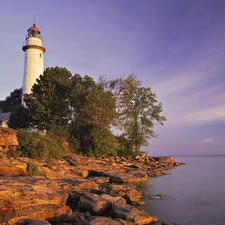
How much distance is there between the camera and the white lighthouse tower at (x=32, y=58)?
31453 millimetres

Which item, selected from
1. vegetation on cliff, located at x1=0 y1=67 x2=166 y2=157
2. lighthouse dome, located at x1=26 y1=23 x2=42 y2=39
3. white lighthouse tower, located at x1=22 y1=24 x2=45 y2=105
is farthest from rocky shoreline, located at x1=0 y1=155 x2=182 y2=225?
lighthouse dome, located at x1=26 y1=23 x2=42 y2=39

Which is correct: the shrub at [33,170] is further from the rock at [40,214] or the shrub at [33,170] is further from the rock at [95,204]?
the rock at [40,214]

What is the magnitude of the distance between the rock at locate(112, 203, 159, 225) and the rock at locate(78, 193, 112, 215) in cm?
36

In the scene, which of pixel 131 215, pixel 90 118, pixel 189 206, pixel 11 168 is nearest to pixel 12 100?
pixel 90 118

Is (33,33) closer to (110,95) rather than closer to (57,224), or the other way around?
(110,95)

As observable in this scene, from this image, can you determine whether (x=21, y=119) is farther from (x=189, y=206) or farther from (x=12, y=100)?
(x=12, y=100)

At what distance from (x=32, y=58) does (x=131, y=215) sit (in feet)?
92.7

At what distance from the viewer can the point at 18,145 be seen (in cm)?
1600

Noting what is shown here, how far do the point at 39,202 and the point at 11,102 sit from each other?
132 feet

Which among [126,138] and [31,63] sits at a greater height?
[31,63]

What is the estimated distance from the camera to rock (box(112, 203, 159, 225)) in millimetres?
8188

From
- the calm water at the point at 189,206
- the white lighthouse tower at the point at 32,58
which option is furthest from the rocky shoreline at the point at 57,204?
the white lighthouse tower at the point at 32,58

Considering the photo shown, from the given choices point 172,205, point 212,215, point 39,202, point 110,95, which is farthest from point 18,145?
point 110,95

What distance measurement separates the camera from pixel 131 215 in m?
8.30
